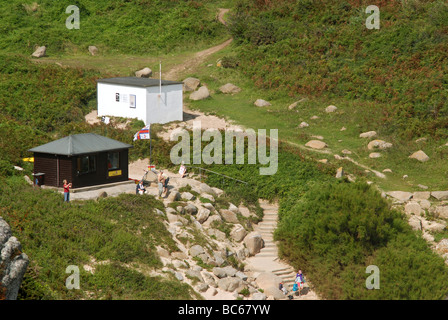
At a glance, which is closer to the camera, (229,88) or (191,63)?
(229,88)

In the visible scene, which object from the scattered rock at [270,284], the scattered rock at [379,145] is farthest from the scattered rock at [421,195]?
the scattered rock at [270,284]

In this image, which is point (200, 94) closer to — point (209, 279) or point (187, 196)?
point (187, 196)

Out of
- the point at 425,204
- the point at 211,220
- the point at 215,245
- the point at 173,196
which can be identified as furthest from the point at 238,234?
the point at 425,204

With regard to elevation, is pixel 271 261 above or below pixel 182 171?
below

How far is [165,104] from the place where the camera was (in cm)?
4972

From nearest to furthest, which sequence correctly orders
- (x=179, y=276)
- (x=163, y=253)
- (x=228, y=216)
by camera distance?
(x=179, y=276) → (x=163, y=253) → (x=228, y=216)

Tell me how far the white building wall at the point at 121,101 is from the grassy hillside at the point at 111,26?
1696 centimetres

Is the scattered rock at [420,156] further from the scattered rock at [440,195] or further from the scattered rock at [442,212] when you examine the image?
the scattered rock at [442,212]

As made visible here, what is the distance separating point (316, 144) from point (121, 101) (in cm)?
1493

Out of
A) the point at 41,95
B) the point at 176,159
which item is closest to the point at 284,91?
the point at 176,159

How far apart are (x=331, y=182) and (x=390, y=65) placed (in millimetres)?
20836

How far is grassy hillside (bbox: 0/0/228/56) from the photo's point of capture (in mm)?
67000

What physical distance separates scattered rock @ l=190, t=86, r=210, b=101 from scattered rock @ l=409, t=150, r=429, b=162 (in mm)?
18209
